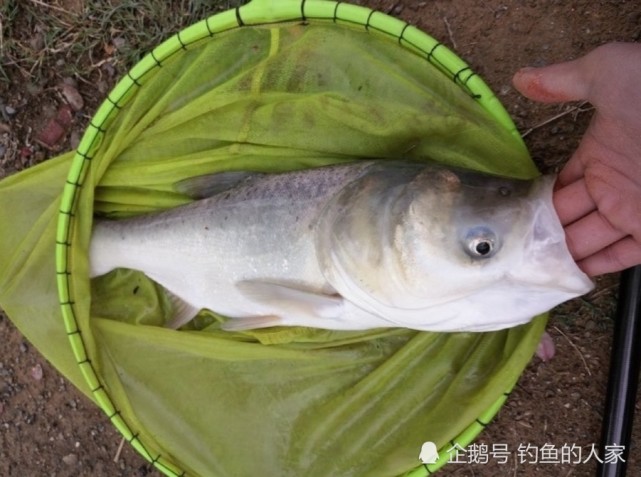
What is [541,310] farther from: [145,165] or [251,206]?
[145,165]

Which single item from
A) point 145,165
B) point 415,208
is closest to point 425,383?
point 415,208

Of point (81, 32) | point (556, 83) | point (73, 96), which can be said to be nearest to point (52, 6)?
point (81, 32)

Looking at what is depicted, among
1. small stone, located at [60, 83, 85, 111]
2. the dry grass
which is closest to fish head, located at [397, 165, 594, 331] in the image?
the dry grass

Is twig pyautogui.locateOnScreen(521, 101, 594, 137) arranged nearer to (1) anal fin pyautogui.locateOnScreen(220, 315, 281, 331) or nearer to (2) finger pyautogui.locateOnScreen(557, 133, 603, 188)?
(2) finger pyautogui.locateOnScreen(557, 133, 603, 188)

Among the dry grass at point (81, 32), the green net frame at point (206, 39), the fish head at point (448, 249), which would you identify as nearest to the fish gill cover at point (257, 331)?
the green net frame at point (206, 39)

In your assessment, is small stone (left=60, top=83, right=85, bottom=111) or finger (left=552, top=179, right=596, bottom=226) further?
small stone (left=60, top=83, right=85, bottom=111)

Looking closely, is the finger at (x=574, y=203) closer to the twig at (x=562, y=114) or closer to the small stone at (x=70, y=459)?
the twig at (x=562, y=114)
